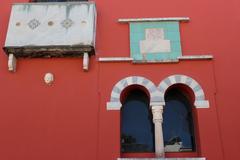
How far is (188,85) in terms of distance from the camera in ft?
29.1

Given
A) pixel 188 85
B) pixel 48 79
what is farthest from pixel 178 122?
pixel 48 79

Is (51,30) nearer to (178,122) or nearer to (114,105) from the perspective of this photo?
(114,105)

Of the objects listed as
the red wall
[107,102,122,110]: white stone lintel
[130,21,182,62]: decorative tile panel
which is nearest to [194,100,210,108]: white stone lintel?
the red wall

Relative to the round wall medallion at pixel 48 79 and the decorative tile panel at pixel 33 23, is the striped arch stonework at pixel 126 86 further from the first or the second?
the decorative tile panel at pixel 33 23

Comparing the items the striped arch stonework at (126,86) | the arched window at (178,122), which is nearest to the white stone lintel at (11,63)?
the striped arch stonework at (126,86)

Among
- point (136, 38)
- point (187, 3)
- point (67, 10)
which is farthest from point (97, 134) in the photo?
point (187, 3)

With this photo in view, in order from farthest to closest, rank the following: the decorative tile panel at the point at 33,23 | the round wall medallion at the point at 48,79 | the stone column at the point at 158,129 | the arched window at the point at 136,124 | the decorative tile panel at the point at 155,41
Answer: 1. the decorative tile panel at the point at 33,23
2. the decorative tile panel at the point at 155,41
3. the round wall medallion at the point at 48,79
4. the arched window at the point at 136,124
5. the stone column at the point at 158,129

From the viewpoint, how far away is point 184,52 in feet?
30.5

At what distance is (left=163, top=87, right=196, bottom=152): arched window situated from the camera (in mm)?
8781

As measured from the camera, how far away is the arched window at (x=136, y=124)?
8781 mm

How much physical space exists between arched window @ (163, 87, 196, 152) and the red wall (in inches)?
20.9

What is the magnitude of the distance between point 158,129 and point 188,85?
46.7 inches

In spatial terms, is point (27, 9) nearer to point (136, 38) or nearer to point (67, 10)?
point (67, 10)

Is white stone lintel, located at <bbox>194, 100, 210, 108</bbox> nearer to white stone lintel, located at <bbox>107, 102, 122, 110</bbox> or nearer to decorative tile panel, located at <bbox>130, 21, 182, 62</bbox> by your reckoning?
decorative tile panel, located at <bbox>130, 21, 182, 62</bbox>
